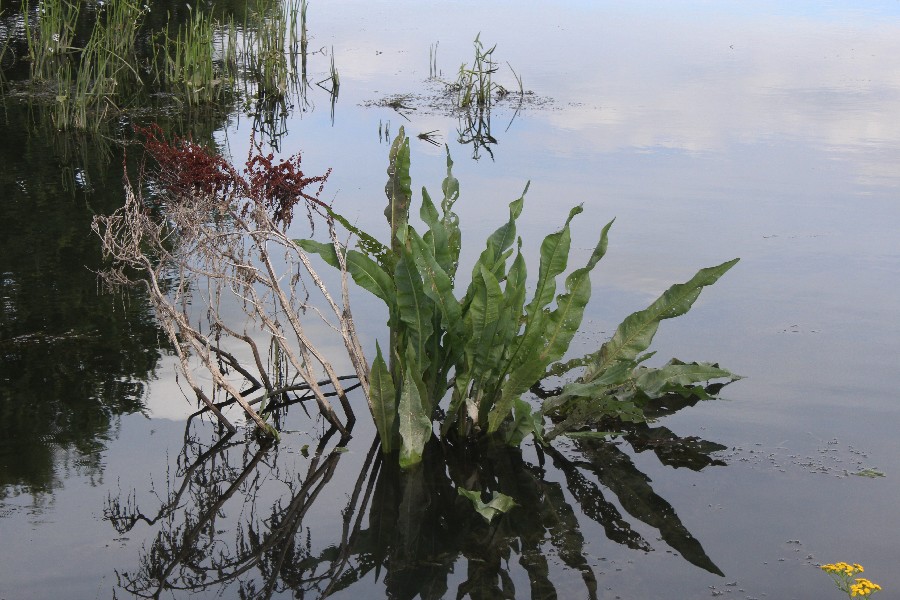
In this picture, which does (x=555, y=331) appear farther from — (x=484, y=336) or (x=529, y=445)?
(x=529, y=445)

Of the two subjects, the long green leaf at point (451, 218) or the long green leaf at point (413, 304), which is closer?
the long green leaf at point (413, 304)

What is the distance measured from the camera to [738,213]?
32.3ft

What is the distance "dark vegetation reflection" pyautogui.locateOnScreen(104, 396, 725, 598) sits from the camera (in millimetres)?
4371

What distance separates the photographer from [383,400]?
5.17m

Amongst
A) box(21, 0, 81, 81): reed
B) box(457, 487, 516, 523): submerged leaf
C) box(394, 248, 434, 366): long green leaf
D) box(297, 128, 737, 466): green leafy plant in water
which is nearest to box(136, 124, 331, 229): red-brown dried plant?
box(297, 128, 737, 466): green leafy plant in water

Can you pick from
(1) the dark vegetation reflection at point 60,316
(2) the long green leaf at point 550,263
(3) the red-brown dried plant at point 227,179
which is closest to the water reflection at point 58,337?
(1) the dark vegetation reflection at point 60,316

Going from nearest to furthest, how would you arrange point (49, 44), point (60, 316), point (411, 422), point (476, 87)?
1. point (411, 422)
2. point (60, 316)
3. point (49, 44)
4. point (476, 87)

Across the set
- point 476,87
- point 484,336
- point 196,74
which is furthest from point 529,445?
point 476,87

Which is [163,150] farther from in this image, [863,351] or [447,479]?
[863,351]

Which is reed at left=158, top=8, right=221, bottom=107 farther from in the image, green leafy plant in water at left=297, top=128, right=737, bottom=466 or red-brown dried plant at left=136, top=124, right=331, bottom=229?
green leafy plant in water at left=297, top=128, right=737, bottom=466

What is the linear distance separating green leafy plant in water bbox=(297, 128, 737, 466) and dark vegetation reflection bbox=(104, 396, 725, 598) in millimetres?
214

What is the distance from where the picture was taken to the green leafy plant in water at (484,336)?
16.6ft

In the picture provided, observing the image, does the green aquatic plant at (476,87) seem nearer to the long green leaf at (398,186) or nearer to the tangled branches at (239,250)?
the tangled branches at (239,250)

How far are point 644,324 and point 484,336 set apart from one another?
2.71ft
